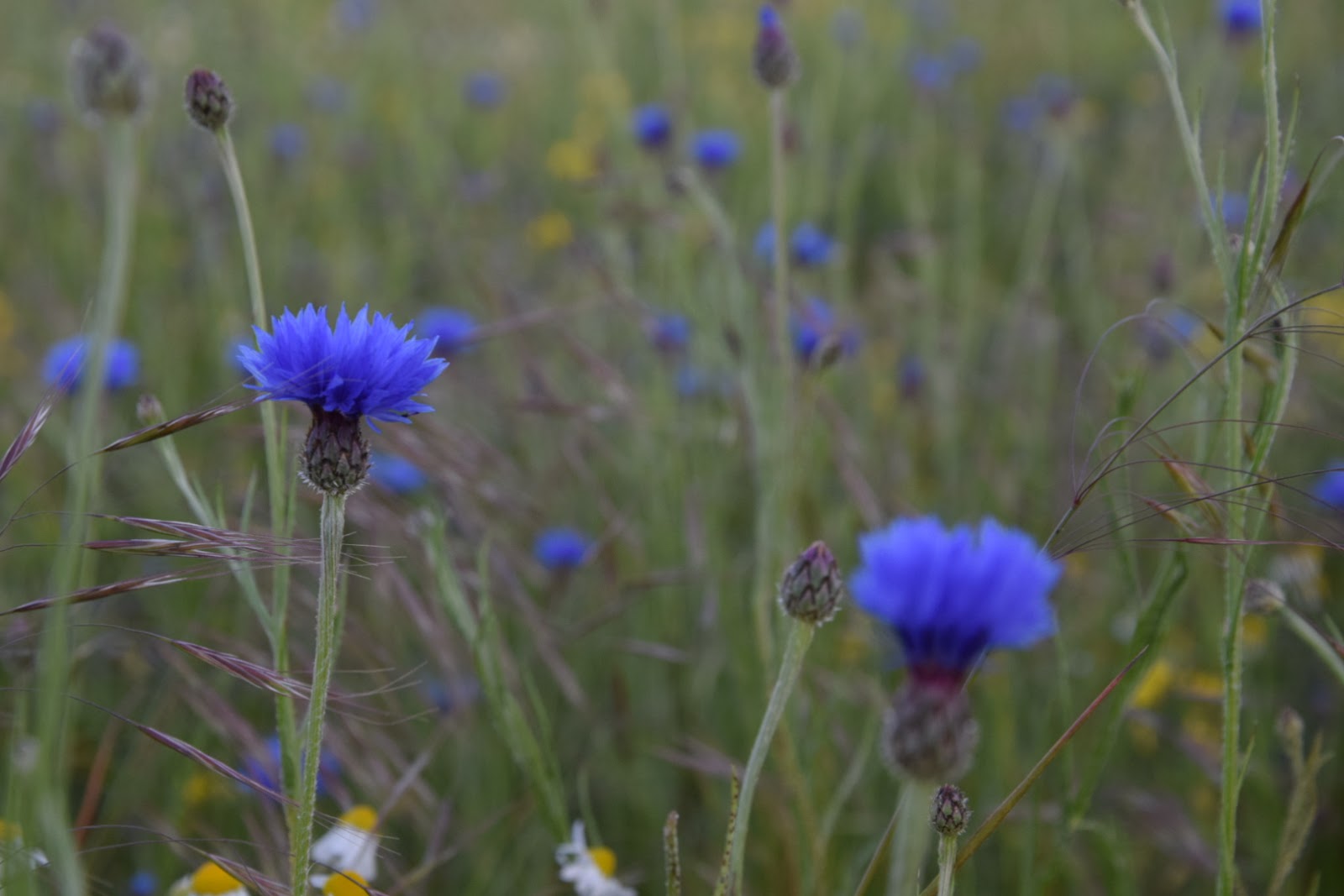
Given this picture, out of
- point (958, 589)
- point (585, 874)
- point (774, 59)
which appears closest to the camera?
point (958, 589)

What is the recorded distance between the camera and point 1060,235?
3.19 m

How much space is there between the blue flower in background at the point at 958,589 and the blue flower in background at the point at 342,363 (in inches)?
11.5

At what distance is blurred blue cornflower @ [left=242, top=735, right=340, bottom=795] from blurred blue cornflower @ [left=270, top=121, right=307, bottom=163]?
6.21ft

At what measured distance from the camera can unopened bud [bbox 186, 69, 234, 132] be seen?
82 centimetres

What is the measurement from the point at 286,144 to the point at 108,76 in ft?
7.75

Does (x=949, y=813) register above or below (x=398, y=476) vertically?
below

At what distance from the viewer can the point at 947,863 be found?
637 mm

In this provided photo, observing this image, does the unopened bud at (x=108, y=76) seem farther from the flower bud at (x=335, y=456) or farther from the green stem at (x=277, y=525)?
the flower bud at (x=335, y=456)

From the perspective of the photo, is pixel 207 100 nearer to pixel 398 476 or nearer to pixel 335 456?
pixel 335 456

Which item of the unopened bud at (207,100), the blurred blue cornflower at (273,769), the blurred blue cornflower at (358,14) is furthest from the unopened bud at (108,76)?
the blurred blue cornflower at (358,14)

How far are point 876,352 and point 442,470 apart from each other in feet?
5.51

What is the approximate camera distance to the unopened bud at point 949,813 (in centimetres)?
65

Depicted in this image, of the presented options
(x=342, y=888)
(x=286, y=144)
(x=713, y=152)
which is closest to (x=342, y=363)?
(x=342, y=888)

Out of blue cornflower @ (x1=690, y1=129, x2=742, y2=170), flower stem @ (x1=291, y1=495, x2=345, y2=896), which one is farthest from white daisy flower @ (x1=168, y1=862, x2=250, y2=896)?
blue cornflower @ (x1=690, y1=129, x2=742, y2=170)
